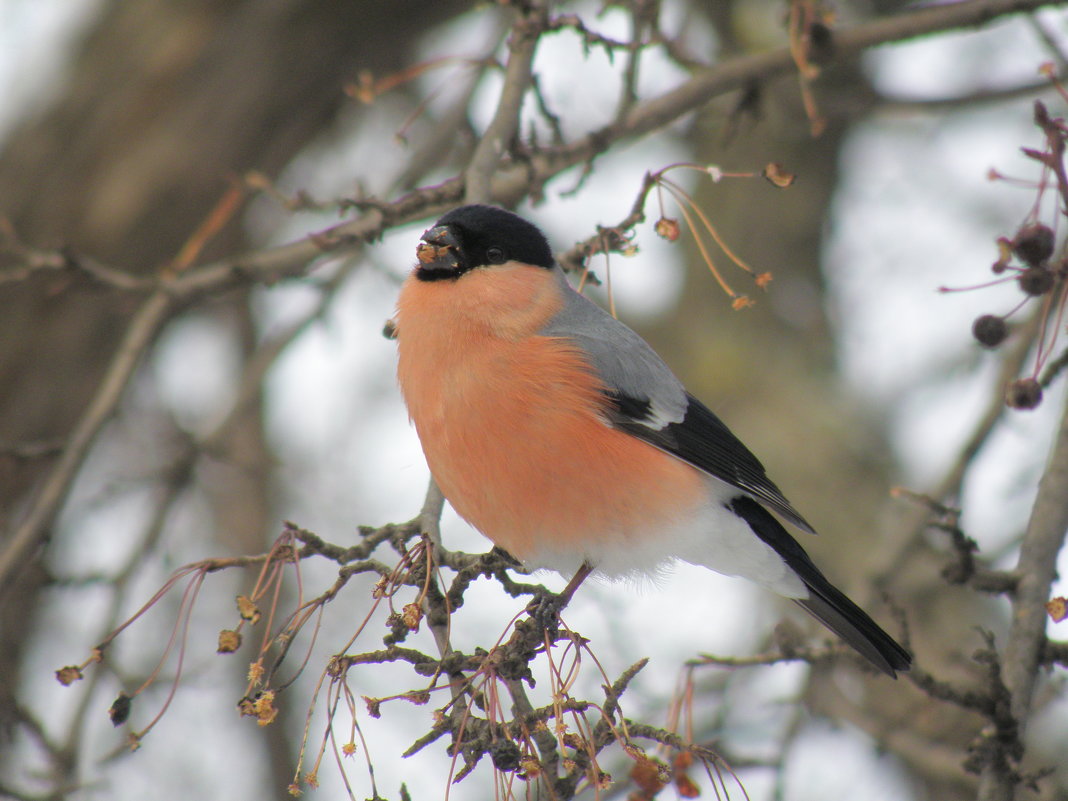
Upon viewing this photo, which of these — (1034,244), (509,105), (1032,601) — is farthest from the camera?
(509,105)

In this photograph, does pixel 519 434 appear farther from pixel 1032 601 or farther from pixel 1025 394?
pixel 1032 601

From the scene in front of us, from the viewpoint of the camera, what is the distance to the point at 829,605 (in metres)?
3.41

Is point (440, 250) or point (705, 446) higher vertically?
point (440, 250)

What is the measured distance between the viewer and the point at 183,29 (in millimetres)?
4617

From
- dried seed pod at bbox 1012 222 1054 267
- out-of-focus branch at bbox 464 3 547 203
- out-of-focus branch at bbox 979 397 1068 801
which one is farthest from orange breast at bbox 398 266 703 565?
dried seed pod at bbox 1012 222 1054 267

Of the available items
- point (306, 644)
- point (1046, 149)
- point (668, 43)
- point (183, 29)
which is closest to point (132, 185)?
point (183, 29)

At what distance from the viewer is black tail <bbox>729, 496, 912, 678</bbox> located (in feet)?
10.3

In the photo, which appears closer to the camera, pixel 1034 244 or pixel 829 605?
pixel 1034 244

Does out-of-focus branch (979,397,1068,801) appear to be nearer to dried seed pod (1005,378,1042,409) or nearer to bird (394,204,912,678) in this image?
bird (394,204,912,678)

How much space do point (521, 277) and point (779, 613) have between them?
108 inches

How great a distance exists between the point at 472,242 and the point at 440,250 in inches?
5.5

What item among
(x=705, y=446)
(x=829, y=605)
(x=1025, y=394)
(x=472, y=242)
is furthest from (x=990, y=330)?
(x=472, y=242)

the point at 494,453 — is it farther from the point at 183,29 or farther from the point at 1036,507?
the point at 183,29

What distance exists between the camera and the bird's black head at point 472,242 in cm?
316
